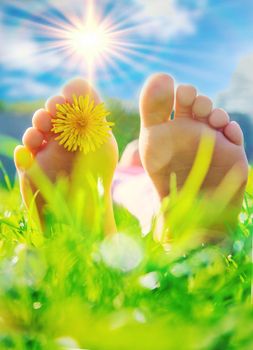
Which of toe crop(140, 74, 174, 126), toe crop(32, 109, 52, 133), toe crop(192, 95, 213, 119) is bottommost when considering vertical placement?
toe crop(192, 95, 213, 119)

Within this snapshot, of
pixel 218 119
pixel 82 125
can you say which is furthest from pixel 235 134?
pixel 82 125

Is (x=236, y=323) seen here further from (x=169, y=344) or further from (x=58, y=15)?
(x=58, y=15)

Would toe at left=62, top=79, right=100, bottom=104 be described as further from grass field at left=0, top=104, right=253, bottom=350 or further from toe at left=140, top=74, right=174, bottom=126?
grass field at left=0, top=104, right=253, bottom=350

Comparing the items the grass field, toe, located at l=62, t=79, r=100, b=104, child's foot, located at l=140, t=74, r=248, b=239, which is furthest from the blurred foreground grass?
toe, located at l=62, t=79, r=100, b=104

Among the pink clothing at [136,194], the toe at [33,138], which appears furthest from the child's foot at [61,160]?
the pink clothing at [136,194]

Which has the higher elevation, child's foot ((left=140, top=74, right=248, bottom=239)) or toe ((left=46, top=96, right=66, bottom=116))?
toe ((left=46, top=96, right=66, bottom=116))

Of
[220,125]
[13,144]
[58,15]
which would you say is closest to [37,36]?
[58,15]

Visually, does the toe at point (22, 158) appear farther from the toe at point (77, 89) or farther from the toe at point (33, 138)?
the toe at point (77, 89)

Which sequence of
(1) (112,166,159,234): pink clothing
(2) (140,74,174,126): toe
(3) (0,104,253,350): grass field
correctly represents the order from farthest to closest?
(1) (112,166,159,234): pink clothing < (2) (140,74,174,126): toe < (3) (0,104,253,350): grass field
